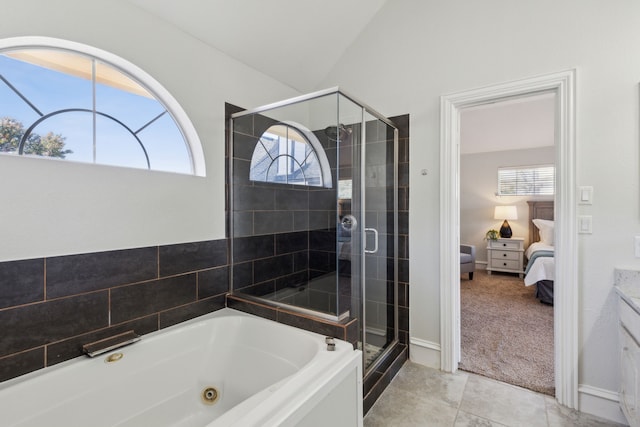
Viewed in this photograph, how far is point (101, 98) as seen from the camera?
5.53 ft

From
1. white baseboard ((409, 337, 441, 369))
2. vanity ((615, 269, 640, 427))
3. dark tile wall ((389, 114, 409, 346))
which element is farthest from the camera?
dark tile wall ((389, 114, 409, 346))

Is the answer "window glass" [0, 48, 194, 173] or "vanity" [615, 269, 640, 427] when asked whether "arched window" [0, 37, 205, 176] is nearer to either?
"window glass" [0, 48, 194, 173]

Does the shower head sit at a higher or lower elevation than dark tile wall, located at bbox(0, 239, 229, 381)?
higher

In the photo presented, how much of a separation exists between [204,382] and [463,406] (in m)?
1.65

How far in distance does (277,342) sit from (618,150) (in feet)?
7.73

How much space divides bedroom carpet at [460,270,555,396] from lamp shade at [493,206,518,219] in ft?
4.26

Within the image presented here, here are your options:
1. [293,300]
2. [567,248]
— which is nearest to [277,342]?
[293,300]

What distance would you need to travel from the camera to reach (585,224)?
6.17ft

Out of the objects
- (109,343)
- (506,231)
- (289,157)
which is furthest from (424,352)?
(506,231)

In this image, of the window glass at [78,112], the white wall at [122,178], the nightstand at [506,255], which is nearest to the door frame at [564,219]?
the white wall at [122,178]

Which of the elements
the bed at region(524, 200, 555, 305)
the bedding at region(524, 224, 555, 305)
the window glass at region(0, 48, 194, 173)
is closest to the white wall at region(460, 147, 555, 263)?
the bed at region(524, 200, 555, 305)

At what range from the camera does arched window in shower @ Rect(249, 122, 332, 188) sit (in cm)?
247

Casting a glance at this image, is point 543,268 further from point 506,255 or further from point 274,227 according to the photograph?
point 274,227

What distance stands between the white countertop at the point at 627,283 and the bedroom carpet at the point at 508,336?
2.77 ft
